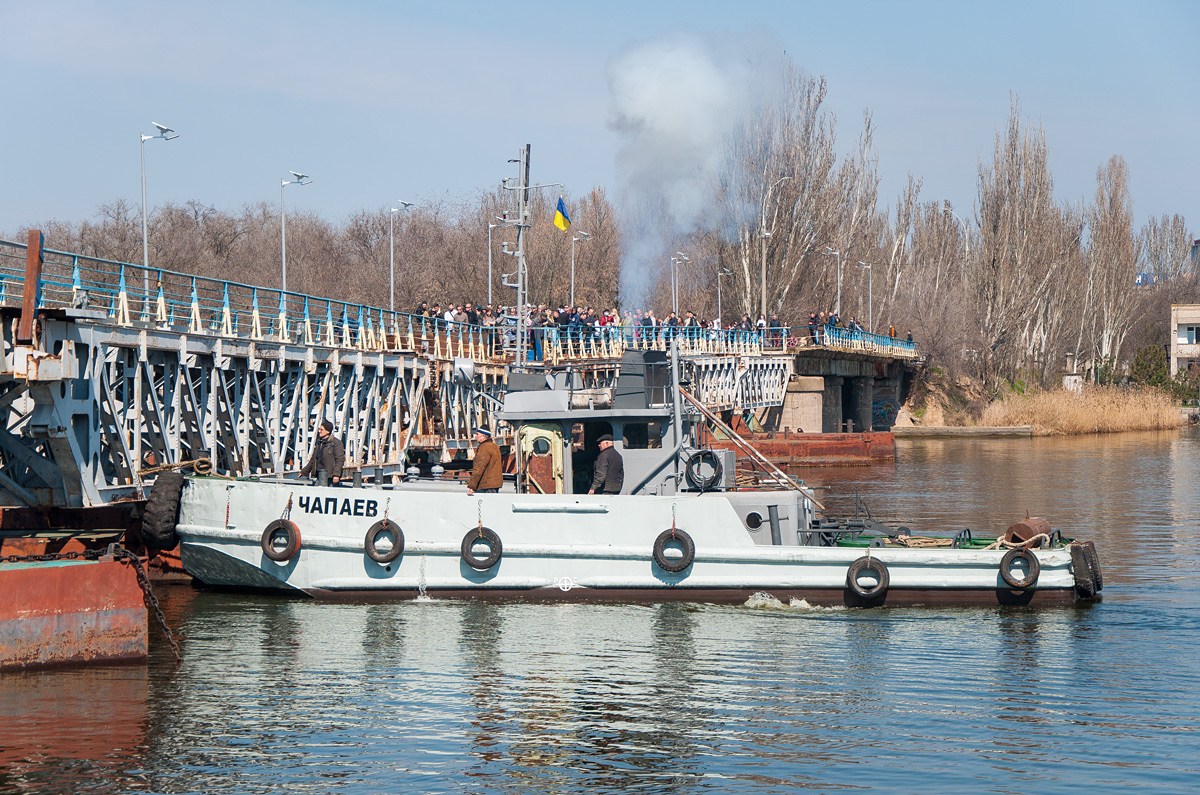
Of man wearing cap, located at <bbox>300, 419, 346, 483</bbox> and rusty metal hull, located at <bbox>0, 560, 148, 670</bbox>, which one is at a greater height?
man wearing cap, located at <bbox>300, 419, 346, 483</bbox>

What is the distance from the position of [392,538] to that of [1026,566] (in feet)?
29.0

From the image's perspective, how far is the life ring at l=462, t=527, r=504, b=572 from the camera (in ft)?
54.7

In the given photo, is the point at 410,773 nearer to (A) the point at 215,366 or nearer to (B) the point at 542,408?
(B) the point at 542,408

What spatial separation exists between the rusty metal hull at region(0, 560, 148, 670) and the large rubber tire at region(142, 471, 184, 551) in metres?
3.43

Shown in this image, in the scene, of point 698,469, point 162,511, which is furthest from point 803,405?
point 162,511

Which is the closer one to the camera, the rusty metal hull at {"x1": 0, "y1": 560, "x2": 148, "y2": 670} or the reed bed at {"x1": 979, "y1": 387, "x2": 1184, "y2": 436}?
the rusty metal hull at {"x1": 0, "y1": 560, "x2": 148, "y2": 670}

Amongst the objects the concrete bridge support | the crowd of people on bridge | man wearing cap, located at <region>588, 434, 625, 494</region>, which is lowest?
man wearing cap, located at <region>588, 434, 625, 494</region>

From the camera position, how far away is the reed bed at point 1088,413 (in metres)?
63.3

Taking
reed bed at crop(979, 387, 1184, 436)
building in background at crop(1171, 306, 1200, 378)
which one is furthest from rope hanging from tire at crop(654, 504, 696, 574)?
building in background at crop(1171, 306, 1200, 378)

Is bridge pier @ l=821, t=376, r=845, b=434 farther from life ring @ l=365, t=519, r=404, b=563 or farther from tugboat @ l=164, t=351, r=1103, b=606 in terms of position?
life ring @ l=365, t=519, r=404, b=563

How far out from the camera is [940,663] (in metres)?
14.0

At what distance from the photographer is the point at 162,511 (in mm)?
17094

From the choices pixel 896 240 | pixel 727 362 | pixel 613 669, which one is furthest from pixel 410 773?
pixel 896 240

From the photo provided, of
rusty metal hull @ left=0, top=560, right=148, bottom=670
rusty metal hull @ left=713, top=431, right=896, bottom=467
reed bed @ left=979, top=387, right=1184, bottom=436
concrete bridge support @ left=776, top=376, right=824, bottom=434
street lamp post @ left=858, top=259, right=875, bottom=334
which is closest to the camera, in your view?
rusty metal hull @ left=0, top=560, right=148, bottom=670
